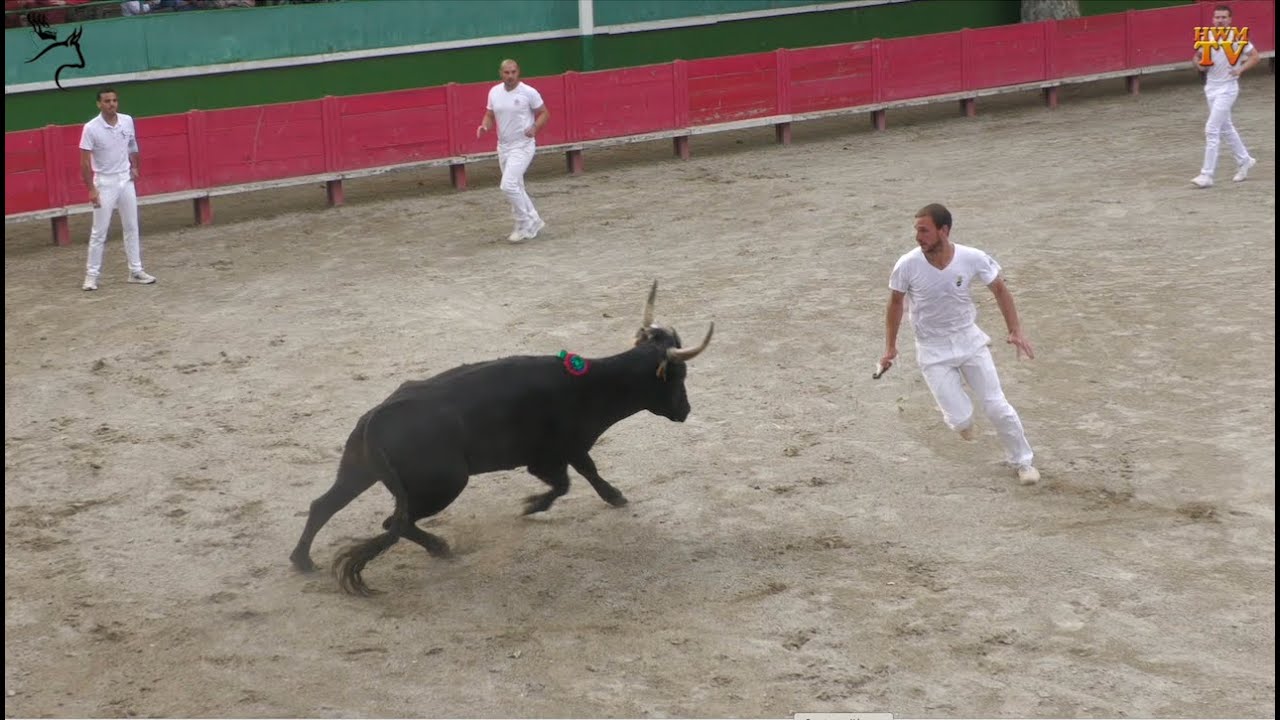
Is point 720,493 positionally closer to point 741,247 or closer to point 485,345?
point 485,345

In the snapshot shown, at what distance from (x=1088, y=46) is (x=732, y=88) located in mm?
5198

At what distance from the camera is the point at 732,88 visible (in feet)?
58.3

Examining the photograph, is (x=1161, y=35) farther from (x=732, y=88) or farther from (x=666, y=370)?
(x=666, y=370)

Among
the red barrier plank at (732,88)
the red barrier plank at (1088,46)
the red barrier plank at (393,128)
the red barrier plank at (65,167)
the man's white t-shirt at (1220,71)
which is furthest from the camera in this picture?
the red barrier plank at (1088,46)

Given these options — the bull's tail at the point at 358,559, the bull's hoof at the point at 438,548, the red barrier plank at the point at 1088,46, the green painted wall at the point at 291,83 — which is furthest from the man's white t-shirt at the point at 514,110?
the red barrier plank at the point at 1088,46

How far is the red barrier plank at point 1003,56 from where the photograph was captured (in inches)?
754

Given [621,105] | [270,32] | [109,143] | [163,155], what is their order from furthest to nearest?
[270,32], [621,105], [163,155], [109,143]

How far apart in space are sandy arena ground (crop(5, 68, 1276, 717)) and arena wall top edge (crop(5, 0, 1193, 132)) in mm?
3095

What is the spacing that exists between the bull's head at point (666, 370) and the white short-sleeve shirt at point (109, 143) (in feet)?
21.2

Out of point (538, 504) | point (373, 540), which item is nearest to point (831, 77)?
point (538, 504)

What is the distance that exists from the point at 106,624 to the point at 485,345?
4.27 m

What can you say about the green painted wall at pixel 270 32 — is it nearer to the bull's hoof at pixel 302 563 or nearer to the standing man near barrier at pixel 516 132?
the standing man near barrier at pixel 516 132

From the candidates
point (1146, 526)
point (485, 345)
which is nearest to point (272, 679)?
point (1146, 526)

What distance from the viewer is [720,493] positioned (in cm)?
781
